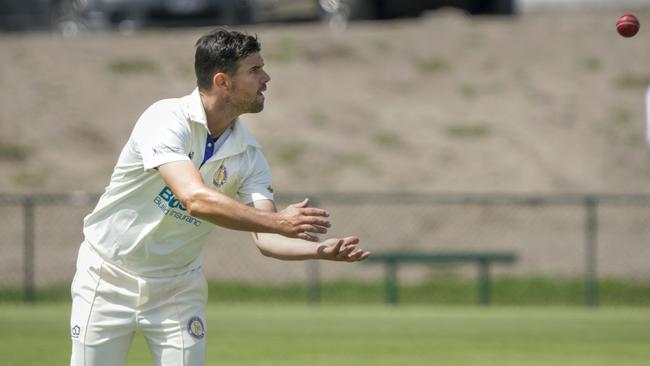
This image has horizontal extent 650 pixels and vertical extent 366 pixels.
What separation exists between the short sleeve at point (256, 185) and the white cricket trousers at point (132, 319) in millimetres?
590

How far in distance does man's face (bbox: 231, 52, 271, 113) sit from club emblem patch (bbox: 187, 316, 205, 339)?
3.80ft

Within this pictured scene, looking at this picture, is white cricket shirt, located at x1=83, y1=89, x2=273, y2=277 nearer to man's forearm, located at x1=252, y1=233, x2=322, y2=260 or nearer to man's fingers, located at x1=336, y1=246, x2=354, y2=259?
man's forearm, located at x1=252, y1=233, x2=322, y2=260

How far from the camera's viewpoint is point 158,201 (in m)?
6.03

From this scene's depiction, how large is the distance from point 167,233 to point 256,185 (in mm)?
595

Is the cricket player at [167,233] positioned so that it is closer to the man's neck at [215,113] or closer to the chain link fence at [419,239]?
the man's neck at [215,113]

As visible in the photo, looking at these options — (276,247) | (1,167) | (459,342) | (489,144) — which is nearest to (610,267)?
(489,144)

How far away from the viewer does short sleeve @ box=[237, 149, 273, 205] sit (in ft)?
20.7

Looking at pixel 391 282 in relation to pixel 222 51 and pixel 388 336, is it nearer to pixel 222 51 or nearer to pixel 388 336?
pixel 388 336

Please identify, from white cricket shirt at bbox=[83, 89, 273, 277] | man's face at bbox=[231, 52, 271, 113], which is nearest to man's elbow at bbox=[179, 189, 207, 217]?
white cricket shirt at bbox=[83, 89, 273, 277]

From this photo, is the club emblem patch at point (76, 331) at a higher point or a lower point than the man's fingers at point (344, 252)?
lower

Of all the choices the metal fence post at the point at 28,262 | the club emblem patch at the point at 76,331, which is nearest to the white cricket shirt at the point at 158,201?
the club emblem patch at the point at 76,331

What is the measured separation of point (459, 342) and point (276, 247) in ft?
24.4

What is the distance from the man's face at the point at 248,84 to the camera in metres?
5.94

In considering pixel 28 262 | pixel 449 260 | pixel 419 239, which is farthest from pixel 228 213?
pixel 419 239
